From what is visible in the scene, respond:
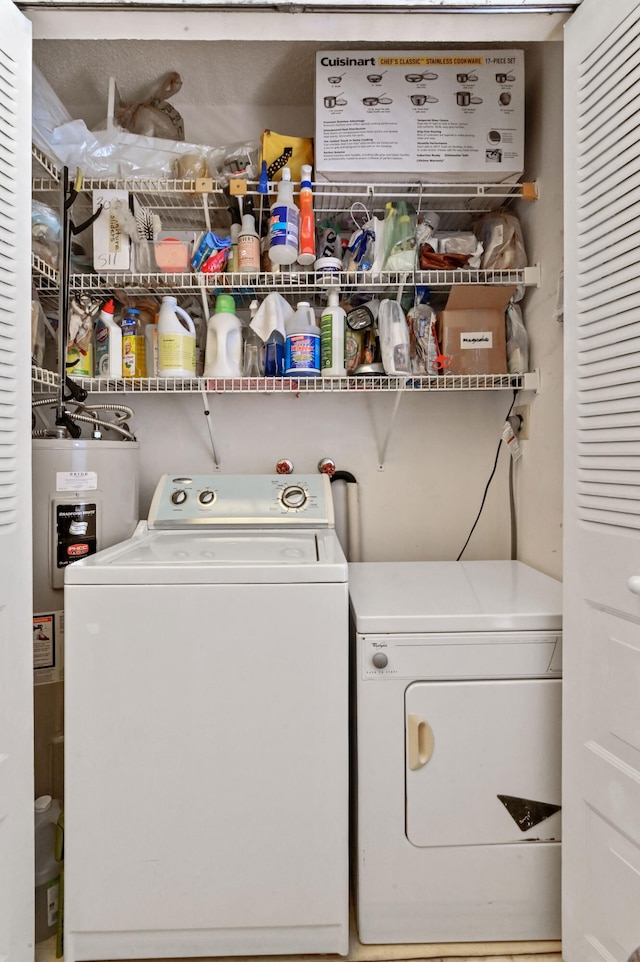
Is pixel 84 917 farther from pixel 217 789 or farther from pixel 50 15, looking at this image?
pixel 50 15

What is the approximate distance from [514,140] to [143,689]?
2028mm

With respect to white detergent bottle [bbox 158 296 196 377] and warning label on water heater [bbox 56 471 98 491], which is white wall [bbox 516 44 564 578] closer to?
white detergent bottle [bbox 158 296 196 377]

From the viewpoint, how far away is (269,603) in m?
1.27

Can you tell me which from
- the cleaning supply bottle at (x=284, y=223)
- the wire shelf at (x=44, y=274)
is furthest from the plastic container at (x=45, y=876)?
the cleaning supply bottle at (x=284, y=223)

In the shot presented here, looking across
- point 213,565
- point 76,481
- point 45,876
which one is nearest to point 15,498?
point 76,481

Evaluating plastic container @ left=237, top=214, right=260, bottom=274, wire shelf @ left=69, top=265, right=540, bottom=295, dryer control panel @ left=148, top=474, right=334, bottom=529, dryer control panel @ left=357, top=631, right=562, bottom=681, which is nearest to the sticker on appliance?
dryer control panel @ left=148, top=474, right=334, bottom=529

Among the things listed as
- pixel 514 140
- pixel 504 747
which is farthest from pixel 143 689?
pixel 514 140

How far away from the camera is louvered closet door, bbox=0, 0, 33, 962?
3.85ft

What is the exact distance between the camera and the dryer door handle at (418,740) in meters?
1.32

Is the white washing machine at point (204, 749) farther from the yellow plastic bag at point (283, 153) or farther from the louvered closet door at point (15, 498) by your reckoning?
the yellow plastic bag at point (283, 153)

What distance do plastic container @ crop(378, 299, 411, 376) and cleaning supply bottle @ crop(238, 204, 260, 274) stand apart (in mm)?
486

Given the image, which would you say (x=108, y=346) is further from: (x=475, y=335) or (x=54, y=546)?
(x=475, y=335)

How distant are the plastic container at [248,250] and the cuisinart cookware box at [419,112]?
0.98 feet

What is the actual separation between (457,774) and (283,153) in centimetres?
202
